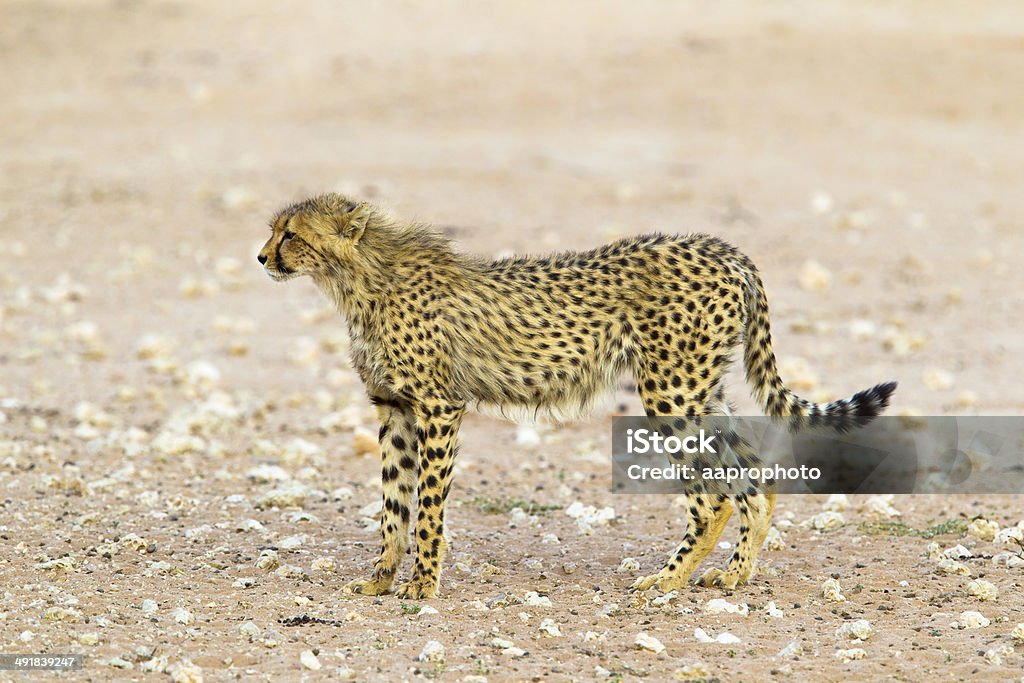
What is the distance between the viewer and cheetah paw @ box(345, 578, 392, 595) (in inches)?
250

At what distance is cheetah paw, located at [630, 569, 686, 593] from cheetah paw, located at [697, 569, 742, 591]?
0.13 metres

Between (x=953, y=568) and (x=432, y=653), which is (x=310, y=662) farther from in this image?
(x=953, y=568)

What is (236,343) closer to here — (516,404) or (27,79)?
(516,404)

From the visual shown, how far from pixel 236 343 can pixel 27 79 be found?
1084cm

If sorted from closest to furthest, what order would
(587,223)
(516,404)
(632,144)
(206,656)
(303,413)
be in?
(206,656), (516,404), (303,413), (587,223), (632,144)

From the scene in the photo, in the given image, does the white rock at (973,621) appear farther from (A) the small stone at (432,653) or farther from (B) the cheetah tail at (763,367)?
(A) the small stone at (432,653)

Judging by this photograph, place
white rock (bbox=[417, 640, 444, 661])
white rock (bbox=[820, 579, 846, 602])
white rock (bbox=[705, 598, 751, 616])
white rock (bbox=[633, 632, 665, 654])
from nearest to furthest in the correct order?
white rock (bbox=[417, 640, 444, 661]), white rock (bbox=[633, 632, 665, 654]), white rock (bbox=[705, 598, 751, 616]), white rock (bbox=[820, 579, 846, 602])

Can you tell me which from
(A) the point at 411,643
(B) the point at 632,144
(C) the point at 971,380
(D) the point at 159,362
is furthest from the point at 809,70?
(A) the point at 411,643

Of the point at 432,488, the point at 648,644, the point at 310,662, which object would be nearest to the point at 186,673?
the point at 310,662

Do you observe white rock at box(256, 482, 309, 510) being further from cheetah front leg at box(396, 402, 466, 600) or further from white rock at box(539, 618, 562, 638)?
→ white rock at box(539, 618, 562, 638)

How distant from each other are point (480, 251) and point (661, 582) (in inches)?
295

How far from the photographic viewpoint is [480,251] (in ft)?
44.6

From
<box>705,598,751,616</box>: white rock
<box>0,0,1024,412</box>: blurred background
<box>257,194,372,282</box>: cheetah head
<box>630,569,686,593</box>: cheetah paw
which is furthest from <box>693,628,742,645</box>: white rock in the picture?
<box>0,0,1024,412</box>: blurred background

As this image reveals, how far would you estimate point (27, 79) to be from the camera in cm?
2050
